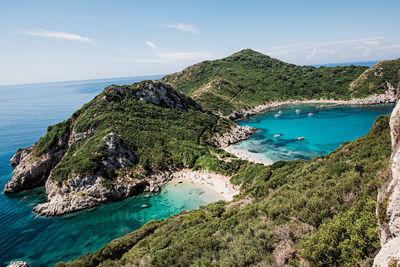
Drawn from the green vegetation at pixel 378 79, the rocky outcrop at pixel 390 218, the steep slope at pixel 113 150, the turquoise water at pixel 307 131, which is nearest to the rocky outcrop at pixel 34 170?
the steep slope at pixel 113 150

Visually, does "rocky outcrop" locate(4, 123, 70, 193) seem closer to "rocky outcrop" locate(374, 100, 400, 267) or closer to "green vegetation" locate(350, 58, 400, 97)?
"rocky outcrop" locate(374, 100, 400, 267)

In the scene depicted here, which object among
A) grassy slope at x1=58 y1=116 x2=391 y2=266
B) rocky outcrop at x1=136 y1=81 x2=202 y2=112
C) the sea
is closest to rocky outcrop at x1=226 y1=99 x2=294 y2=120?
rocky outcrop at x1=136 y1=81 x2=202 y2=112

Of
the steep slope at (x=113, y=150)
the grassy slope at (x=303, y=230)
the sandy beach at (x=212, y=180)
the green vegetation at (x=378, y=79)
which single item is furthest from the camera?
the green vegetation at (x=378, y=79)

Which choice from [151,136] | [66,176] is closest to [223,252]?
[66,176]

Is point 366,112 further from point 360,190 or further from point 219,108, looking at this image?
point 360,190

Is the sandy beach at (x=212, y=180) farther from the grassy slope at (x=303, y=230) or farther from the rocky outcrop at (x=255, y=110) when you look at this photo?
the rocky outcrop at (x=255, y=110)
